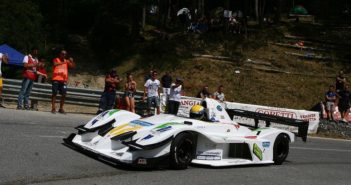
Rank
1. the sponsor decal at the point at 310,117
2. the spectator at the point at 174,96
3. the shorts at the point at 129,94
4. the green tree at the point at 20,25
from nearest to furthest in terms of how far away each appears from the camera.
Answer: the spectator at the point at 174,96 < the shorts at the point at 129,94 < the sponsor decal at the point at 310,117 < the green tree at the point at 20,25

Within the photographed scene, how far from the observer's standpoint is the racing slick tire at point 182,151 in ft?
29.2

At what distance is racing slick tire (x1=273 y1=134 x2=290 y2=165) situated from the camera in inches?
449

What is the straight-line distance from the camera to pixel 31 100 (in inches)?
722

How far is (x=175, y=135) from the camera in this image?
898 centimetres

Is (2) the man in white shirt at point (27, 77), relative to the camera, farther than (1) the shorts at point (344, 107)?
No

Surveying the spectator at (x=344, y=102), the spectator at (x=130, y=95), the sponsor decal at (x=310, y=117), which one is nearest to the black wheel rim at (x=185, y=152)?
the spectator at (x=130, y=95)

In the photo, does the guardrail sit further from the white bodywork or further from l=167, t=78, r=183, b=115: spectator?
the white bodywork

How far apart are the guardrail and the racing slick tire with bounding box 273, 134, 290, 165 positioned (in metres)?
8.89

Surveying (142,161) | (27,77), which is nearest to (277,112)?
(27,77)

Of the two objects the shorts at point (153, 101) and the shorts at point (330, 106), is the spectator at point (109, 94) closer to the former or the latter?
the shorts at point (153, 101)

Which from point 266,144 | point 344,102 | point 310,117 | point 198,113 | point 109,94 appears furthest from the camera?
point 344,102

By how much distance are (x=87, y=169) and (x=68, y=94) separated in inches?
446

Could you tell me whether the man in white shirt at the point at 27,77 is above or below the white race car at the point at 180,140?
above

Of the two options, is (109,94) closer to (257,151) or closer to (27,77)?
(27,77)
